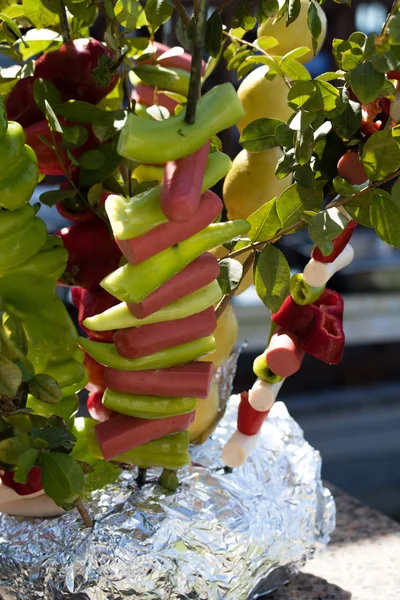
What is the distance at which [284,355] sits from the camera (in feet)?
1.91

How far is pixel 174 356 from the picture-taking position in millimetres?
549

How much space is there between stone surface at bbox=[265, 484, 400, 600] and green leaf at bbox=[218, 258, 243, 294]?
0.31 metres

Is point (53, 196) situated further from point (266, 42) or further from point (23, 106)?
point (266, 42)

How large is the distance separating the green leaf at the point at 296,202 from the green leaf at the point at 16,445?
0.22 meters

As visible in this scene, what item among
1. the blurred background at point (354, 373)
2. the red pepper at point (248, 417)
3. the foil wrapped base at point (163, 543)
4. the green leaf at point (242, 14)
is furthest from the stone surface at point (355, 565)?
the blurred background at point (354, 373)

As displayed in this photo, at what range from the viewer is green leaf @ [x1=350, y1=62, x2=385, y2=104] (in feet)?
1.43

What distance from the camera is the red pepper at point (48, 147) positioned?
58cm

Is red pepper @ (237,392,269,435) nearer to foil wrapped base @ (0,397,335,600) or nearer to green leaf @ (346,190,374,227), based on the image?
foil wrapped base @ (0,397,335,600)

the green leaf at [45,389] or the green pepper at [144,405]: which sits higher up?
the green leaf at [45,389]

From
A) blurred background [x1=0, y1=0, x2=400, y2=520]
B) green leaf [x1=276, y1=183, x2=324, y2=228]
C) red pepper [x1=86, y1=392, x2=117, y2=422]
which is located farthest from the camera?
blurred background [x1=0, y1=0, x2=400, y2=520]

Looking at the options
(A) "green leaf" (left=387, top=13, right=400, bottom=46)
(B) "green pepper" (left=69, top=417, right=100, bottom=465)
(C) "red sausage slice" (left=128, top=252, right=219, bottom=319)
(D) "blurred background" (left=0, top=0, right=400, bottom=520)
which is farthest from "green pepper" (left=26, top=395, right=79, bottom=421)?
(D) "blurred background" (left=0, top=0, right=400, bottom=520)

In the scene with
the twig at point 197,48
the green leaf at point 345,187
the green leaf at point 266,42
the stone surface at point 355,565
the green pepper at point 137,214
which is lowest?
the stone surface at point 355,565

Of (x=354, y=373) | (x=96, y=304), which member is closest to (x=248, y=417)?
(x=96, y=304)

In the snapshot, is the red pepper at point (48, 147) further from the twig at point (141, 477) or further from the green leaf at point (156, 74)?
the twig at point (141, 477)
